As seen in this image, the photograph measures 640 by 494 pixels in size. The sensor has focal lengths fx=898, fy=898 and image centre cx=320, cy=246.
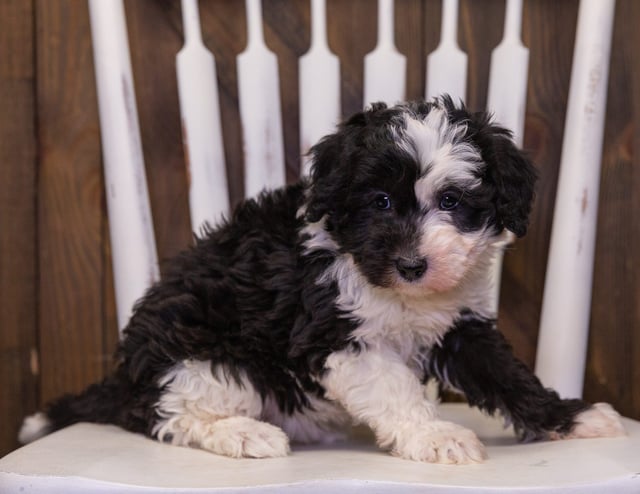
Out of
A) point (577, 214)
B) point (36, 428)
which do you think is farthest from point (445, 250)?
point (36, 428)

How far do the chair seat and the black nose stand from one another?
0.28 m

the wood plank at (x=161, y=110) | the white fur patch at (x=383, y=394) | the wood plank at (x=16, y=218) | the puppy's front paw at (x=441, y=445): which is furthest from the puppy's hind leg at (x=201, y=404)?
the wood plank at (x=16, y=218)

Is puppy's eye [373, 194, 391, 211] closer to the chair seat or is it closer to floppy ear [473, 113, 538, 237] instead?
floppy ear [473, 113, 538, 237]

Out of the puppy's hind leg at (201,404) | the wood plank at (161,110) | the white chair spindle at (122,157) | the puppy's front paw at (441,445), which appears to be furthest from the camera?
the wood plank at (161,110)

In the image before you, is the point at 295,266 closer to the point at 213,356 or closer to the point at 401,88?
the point at 213,356

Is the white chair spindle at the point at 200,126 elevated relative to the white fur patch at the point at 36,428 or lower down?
elevated

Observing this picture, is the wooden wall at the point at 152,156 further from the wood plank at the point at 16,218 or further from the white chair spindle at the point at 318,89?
the white chair spindle at the point at 318,89

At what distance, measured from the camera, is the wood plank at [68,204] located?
2.17m

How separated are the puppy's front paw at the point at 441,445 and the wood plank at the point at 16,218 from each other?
113cm

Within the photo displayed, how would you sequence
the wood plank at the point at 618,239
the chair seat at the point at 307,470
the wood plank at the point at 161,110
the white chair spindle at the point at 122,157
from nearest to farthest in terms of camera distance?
the chair seat at the point at 307,470
the white chair spindle at the point at 122,157
the wood plank at the point at 618,239
the wood plank at the point at 161,110

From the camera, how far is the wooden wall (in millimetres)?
2109

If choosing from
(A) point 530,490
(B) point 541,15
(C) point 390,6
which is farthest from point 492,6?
(A) point 530,490

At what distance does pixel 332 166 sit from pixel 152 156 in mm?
787

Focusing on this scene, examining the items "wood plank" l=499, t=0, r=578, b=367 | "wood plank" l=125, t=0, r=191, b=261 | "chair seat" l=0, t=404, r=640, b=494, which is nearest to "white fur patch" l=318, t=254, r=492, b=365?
"chair seat" l=0, t=404, r=640, b=494
